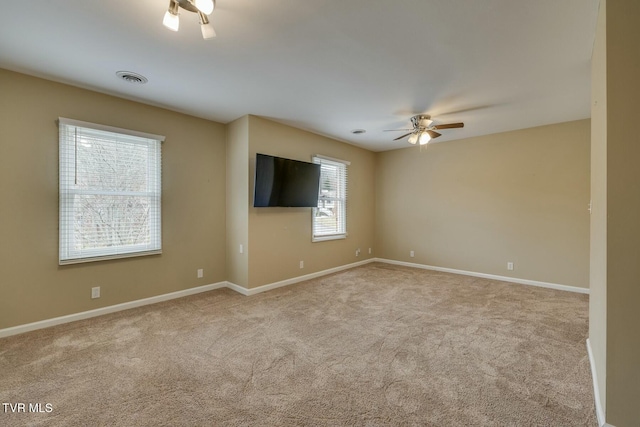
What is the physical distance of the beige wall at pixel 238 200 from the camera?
4094 millimetres

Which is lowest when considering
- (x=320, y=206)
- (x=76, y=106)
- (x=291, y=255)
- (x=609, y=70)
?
(x=291, y=255)

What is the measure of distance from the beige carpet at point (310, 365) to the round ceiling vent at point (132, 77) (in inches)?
103

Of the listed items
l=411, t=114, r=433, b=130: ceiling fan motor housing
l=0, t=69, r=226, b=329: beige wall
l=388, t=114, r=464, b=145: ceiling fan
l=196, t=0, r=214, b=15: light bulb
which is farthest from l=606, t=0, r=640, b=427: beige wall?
l=0, t=69, r=226, b=329: beige wall

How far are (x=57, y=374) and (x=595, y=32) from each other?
4.78m

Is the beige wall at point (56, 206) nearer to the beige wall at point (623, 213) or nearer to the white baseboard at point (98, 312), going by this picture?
the white baseboard at point (98, 312)

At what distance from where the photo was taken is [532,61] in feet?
8.30

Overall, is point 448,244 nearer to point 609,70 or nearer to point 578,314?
point 578,314

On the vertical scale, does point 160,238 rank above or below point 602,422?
above

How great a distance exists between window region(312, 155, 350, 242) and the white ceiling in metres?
1.71

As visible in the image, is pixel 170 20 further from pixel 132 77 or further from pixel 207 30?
pixel 132 77

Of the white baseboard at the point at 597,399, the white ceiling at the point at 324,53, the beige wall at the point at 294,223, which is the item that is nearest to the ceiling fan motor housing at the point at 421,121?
the white ceiling at the point at 324,53

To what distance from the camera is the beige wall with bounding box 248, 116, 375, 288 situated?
13.6 feet

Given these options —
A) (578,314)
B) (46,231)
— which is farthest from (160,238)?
(578,314)

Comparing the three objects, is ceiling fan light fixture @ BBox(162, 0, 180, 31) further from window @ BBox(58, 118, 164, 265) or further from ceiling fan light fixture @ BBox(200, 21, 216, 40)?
window @ BBox(58, 118, 164, 265)
